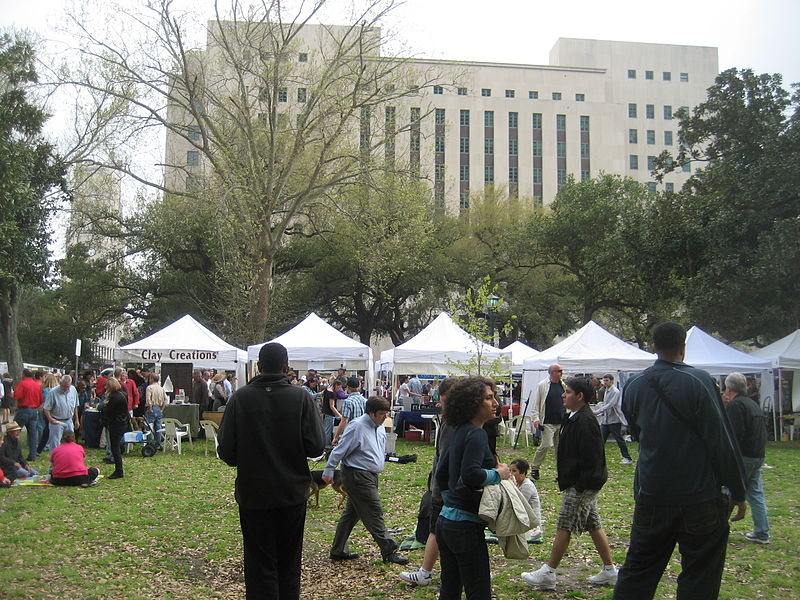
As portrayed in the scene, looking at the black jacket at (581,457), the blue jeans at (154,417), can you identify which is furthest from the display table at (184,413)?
the black jacket at (581,457)

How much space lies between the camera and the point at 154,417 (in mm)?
16234

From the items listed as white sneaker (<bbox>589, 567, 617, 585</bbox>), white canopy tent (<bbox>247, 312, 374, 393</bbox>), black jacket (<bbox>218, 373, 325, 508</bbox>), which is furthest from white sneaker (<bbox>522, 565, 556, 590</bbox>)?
white canopy tent (<bbox>247, 312, 374, 393</bbox>)

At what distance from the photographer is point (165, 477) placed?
12562 mm

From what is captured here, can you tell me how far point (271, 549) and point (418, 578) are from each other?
2.13 meters

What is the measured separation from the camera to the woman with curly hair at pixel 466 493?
4.30m

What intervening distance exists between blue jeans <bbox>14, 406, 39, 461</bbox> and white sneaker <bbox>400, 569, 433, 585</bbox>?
34.3 feet

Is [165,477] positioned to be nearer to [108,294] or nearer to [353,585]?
[353,585]

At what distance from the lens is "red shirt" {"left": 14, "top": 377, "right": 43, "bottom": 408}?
1397 cm

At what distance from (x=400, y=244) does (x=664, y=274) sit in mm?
9774

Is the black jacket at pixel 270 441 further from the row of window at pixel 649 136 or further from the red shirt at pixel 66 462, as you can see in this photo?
the row of window at pixel 649 136

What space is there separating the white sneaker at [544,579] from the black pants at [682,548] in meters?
1.98

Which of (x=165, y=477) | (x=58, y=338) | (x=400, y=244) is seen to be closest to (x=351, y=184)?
(x=400, y=244)

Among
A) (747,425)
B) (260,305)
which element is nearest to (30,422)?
(260,305)

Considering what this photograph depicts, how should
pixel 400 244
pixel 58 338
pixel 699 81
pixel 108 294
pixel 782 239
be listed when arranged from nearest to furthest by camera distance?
pixel 782 239
pixel 400 244
pixel 108 294
pixel 58 338
pixel 699 81
